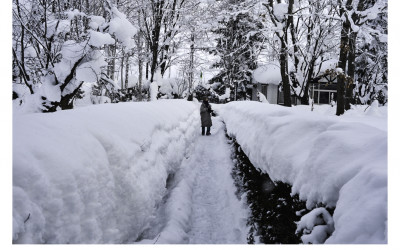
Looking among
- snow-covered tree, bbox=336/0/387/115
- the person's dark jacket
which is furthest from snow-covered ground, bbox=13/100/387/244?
the person's dark jacket

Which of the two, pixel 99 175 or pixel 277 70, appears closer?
pixel 99 175

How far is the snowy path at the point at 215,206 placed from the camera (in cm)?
327

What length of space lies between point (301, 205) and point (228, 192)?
2269 millimetres

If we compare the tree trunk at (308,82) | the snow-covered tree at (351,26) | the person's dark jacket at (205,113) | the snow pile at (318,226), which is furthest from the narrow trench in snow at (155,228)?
the tree trunk at (308,82)

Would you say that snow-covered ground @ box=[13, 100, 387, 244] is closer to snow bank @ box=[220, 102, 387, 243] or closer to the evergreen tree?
snow bank @ box=[220, 102, 387, 243]

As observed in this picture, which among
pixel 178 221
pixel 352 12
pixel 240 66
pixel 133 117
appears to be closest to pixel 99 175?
pixel 178 221

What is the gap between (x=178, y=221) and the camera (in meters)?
3.32

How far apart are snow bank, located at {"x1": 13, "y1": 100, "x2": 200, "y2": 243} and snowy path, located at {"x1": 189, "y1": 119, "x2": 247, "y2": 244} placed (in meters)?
0.80

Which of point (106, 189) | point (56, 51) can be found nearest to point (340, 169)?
point (106, 189)

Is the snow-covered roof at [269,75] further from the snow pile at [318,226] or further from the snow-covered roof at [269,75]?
the snow pile at [318,226]

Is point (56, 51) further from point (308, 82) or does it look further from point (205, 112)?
point (308, 82)

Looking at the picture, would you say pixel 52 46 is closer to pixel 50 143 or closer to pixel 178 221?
pixel 50 143
